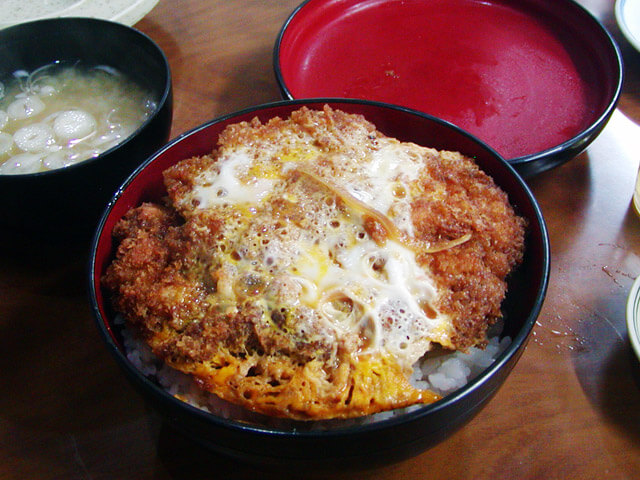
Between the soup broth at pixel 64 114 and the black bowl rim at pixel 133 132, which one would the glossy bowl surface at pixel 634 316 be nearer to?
the black bowl rim at pixel 133 132

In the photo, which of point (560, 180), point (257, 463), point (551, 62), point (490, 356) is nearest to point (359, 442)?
point (257, 463)

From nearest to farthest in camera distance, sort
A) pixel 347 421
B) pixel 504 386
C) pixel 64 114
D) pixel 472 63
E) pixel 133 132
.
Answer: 1. pixel 347 421
2. pixel 504 386
3. pixel 133 132
4. pixel 64 114
5. pixel 472 63

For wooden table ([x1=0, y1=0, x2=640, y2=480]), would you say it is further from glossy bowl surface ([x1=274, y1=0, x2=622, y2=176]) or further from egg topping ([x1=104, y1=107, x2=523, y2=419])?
egg topping ([x1=104, y1=107, x2=523, y2=419])

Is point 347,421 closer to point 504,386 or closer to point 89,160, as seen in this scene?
point 504,386

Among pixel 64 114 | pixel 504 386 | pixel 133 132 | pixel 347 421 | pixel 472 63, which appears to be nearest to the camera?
pixel 347 421

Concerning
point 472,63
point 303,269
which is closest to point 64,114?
point 303,269

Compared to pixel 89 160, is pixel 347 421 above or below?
below

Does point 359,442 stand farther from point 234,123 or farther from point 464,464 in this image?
point 234,123
